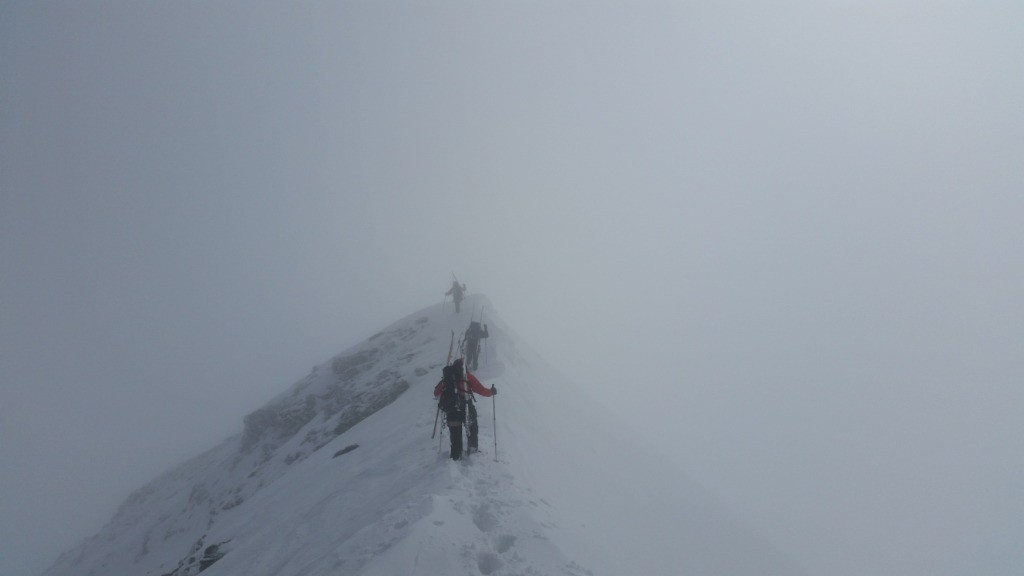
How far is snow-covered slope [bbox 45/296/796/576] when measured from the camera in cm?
1052

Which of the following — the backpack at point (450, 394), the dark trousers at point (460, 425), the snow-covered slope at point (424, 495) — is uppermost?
the backpack at point (450, 394)

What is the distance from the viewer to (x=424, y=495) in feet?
38.2

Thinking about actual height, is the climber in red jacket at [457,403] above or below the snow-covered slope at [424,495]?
above

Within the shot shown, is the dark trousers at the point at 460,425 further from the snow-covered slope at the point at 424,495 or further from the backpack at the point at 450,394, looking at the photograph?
the snow-covered slope at the point at 424,495

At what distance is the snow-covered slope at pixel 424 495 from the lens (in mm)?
10516

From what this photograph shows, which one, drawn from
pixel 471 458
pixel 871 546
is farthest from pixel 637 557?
pixel 871 546

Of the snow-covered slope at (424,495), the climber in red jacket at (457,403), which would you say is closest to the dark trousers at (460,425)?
the climber in red jacket at (457,403)

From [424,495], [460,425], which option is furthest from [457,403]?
[424,495]

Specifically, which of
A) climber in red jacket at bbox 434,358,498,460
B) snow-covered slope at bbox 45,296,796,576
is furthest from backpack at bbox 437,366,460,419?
snow-covered slope at bbox 45,296,796,576

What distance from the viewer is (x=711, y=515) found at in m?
27.0

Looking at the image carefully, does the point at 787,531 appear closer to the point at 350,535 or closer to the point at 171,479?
the point at 171,479

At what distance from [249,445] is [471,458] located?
26988 mm

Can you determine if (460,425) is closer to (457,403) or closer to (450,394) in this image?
(457,403)

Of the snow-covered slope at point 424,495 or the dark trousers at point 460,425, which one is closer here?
the snow-covered slope at point 424,495
